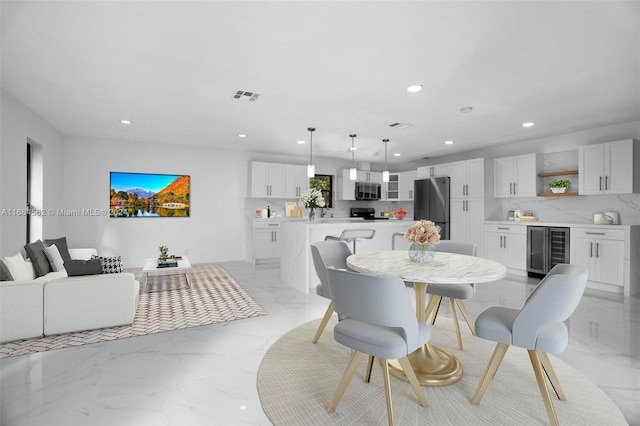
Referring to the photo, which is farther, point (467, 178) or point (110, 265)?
point (467, 178)

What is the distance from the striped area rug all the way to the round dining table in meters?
1.83

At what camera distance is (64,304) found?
9.94 ft

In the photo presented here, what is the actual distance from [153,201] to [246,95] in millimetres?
3955

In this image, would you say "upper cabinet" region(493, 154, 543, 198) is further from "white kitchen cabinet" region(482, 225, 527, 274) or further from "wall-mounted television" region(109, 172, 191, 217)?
"wall-mounted television" region(109, 172, 191, 217)

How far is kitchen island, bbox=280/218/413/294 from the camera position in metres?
4.64

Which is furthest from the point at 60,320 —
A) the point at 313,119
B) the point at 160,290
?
the point at 313,119

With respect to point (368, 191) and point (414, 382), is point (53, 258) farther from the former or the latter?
point (368, 191)

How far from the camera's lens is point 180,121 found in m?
4.84

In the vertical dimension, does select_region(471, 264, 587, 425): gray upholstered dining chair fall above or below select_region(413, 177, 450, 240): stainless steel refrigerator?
below

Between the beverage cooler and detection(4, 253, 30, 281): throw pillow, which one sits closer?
detection(4, 253, 30, 281): throw pillow

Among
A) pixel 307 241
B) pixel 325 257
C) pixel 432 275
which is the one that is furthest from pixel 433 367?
pixel 307 241

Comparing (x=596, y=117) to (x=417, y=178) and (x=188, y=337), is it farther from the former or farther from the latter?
(x=188, y=337)

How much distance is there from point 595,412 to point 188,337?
3075 millimetres

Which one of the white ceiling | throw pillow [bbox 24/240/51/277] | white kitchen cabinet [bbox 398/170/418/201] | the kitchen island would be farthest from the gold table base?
white kitchen cabinet [bbox 398/170/418/201]
